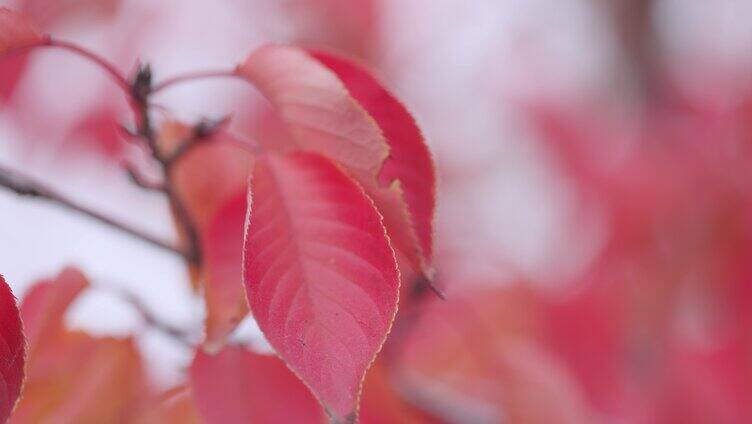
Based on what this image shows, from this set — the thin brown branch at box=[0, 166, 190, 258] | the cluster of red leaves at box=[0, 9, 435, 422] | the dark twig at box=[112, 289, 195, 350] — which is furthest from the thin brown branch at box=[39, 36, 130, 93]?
the dark twig at box=[112, 289, 195, 350]

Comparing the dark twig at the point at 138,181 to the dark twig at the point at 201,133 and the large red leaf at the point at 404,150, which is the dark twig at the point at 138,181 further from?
the large red leaf at the point at 404,150

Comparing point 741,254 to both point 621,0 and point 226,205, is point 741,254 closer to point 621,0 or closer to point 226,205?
point 621,0

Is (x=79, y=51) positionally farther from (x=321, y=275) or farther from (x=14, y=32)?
(x=321, y=275)

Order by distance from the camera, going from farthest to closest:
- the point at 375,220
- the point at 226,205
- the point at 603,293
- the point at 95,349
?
1. the point at 603,293
2. the point at 95,349
3. the point at 226,205
4. the point at 375,220

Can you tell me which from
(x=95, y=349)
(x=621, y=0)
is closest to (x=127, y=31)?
(x=621, y=0)

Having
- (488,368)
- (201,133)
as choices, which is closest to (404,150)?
(201,133)

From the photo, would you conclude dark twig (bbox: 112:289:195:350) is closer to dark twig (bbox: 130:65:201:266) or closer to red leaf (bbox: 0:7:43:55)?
dark twig (bbox: 130:65:201:266)
